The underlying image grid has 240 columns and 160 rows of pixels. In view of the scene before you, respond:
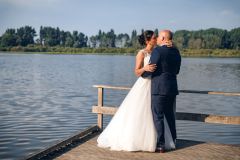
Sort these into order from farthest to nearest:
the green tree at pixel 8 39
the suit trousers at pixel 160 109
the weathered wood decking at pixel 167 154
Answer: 1. the green tree at pixel 8 39
2. the suit trousers at pixel 160 109
3. the weathered wood decking at pixel 167 154

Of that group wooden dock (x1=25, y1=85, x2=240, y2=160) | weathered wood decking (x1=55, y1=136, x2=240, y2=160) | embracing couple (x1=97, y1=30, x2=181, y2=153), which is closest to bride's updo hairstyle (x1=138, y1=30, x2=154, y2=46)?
embracing couple (x1=97, y1=30, x2=181, y2=153)

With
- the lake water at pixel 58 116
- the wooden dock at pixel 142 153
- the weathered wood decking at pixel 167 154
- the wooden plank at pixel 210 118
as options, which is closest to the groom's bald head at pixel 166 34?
the wooden dock at pixel 142 153

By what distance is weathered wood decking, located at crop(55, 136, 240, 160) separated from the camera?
24.6 feet

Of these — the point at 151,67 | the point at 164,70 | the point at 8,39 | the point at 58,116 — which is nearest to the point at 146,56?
the point at 151,67

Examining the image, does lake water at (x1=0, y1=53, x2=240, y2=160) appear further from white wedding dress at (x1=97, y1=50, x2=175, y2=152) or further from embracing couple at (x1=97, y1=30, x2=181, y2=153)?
embracing couple at (x1=97, y1=30, x2=181, y2=153)

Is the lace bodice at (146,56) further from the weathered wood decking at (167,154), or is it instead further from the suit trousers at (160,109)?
the weathered wood decking at (167,154)

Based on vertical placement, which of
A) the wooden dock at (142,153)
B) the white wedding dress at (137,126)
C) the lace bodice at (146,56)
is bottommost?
the wooden dock at (142,153)

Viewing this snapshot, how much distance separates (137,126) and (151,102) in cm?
57

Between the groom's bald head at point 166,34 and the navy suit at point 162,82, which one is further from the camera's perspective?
the groom's bald head at point 166,34

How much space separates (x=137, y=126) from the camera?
25.7ft

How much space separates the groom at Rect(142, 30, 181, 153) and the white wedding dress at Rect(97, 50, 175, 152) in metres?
0.15

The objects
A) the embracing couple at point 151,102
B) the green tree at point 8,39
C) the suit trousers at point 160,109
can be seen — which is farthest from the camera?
the green tree at point 8,39

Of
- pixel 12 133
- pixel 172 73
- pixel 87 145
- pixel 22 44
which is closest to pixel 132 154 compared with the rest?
pixel 87 145

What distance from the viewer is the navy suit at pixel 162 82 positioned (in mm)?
7574
